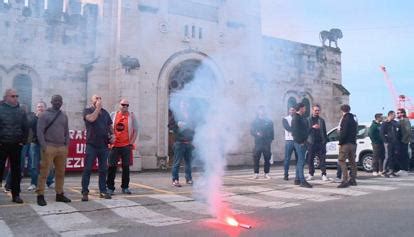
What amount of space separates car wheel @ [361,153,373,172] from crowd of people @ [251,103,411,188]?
1.04 meters

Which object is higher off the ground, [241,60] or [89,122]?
[241,60]

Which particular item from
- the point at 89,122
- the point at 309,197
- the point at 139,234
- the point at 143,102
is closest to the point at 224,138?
the point at 309,197

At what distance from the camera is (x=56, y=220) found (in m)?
5.84

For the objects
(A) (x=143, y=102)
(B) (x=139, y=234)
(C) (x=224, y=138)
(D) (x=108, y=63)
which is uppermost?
(D) (x=108, y=63)

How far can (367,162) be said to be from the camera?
1413 cm

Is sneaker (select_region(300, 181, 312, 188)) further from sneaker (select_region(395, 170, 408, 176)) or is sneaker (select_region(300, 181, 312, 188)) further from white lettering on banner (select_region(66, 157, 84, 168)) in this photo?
white lettering on banner (select_region(66, 157, 84, 168))

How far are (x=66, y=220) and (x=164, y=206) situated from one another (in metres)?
1.82

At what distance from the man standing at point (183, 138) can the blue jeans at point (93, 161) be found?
186 cm

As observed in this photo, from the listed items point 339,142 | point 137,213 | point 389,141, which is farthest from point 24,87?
point 389,141

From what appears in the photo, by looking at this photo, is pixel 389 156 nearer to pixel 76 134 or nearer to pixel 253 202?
pixel 253 202

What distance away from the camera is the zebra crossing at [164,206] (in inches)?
220

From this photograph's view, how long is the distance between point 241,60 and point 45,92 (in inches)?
290

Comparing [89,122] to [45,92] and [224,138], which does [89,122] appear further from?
[45,92]

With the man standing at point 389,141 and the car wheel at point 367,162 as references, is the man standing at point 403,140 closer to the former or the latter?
the man standing at point 389,141
